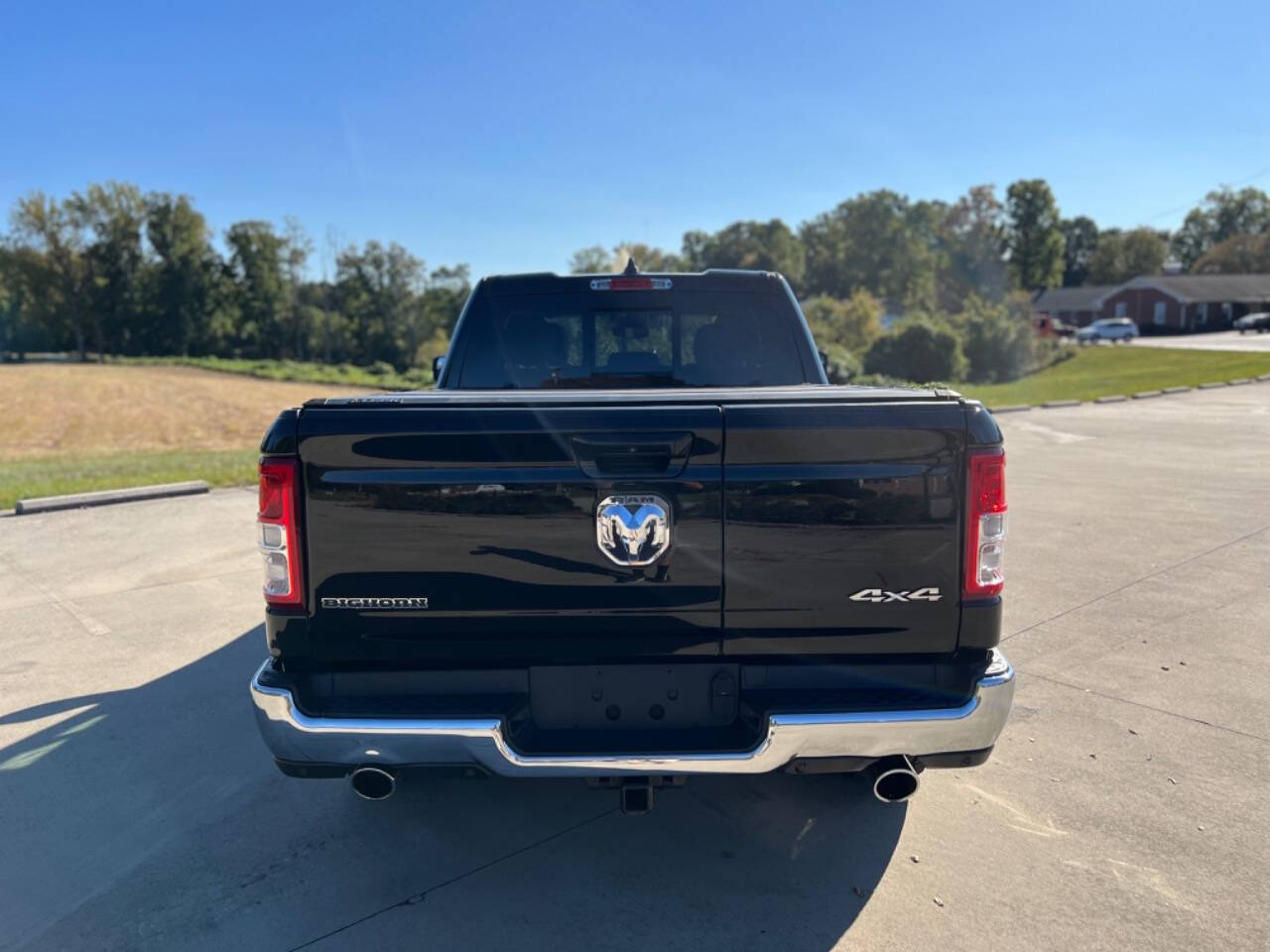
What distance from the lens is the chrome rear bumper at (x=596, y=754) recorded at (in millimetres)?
2541

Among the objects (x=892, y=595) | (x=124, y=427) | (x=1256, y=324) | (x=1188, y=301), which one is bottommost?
(x=124, y=427)

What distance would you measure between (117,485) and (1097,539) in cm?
1129

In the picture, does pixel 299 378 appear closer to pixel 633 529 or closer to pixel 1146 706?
pixel 1146 706

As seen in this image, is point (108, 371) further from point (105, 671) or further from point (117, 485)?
point (105, 671)

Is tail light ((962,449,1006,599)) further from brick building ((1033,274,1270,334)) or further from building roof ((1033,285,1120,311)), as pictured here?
building roof ((1033,285,1120,311))

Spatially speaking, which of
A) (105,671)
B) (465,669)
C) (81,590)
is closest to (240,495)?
(81,590)

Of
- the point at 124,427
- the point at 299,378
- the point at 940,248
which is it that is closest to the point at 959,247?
the point at 940,248

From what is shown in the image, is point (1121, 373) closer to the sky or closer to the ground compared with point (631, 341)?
closer to the ground

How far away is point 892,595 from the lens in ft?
8.66

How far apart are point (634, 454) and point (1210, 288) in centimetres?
9644

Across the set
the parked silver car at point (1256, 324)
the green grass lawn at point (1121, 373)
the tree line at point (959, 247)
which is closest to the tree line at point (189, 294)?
the tree line at point (959, 247)

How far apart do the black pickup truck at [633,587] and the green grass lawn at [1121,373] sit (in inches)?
762

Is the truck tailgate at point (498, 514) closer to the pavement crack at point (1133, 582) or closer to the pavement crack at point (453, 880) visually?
the pavement crack at point (453, 880)

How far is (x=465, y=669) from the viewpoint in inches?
106
